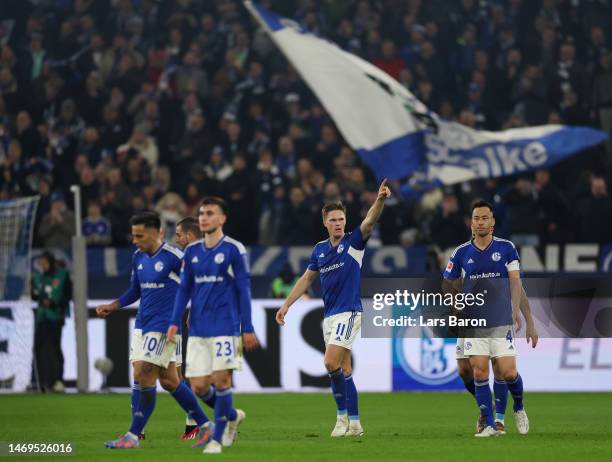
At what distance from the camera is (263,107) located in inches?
1014

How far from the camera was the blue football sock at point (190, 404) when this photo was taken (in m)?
12.3

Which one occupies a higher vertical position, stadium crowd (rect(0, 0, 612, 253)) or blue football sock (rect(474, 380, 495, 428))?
stadium crowd (rect(0, 0, 612, 253))

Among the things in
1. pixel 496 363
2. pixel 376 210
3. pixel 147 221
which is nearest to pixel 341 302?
pixel 376 210

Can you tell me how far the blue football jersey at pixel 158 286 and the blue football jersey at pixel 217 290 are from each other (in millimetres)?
1021

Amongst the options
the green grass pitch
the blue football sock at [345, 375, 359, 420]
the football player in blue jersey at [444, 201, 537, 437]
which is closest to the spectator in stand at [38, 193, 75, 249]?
the green grass pitch

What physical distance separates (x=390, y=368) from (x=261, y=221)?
154 inches

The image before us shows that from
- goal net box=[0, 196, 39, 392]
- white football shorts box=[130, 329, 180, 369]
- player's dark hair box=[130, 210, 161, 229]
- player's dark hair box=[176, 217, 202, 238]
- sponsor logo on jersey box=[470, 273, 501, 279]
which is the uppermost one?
player's dark hair box=[130, 210, 161, 229]

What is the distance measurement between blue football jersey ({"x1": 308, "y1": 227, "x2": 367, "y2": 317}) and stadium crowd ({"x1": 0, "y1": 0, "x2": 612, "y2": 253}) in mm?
8558

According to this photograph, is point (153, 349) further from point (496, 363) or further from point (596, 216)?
point (596, 216)

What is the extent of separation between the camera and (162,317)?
12211 mm

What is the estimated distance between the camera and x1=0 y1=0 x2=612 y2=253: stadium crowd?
22.6 metres

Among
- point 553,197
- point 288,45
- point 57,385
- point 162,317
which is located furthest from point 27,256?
point 162,317

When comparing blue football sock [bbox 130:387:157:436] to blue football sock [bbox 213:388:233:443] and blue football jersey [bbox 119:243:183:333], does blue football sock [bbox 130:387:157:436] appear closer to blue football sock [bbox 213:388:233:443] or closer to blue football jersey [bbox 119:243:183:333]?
blue football jersey [bbox 119:243:183:333]

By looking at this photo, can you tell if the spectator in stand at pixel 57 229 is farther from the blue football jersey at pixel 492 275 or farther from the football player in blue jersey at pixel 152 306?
the blue football jersey at pixel 492 275
